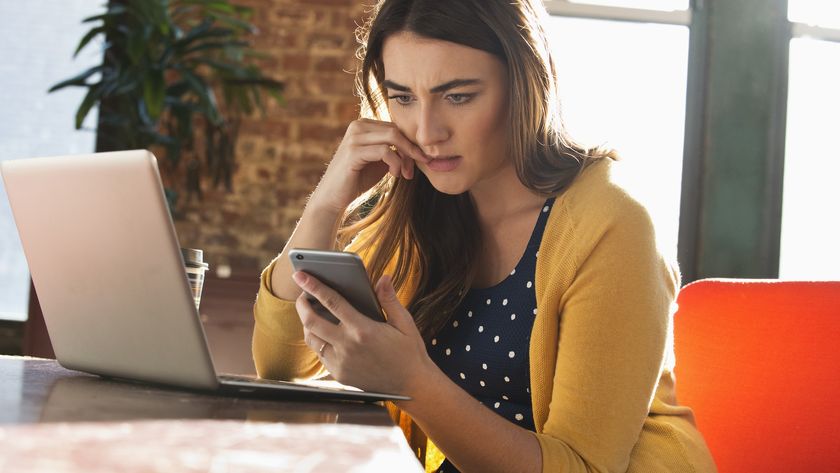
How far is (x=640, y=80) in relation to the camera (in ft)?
11.6

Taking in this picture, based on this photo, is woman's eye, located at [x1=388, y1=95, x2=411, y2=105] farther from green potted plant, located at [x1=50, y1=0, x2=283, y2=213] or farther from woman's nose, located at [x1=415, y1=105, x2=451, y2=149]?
green potted plant, located at [x1=50, y1=0, x2=283, y2=213]

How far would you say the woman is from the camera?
1.16 metres

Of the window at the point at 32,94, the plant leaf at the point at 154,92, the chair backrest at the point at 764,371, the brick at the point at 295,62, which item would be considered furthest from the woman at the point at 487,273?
the window at the point at 32,94

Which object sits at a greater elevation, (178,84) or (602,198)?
(178,84)

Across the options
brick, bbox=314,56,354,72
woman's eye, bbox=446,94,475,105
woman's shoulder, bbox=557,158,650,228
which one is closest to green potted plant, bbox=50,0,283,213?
brick, bbox=314,56,354,72

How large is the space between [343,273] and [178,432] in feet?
1.11

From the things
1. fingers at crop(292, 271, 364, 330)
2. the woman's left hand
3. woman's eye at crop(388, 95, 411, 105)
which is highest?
woman's eye at crop(388, 95, 411, 105)

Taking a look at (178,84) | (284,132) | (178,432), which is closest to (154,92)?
(178,84)

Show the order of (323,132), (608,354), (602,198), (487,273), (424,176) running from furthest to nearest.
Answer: (323,132)
(424,176)
(487,273)
(602,198)
(608,354)

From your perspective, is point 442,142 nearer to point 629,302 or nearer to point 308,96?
point 629,302

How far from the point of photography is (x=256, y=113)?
343 centimetres

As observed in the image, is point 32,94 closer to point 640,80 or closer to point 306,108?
point 306,108

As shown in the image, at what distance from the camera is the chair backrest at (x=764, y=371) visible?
140 cm

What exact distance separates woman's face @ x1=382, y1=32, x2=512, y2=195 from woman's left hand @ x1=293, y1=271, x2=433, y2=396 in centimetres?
46
